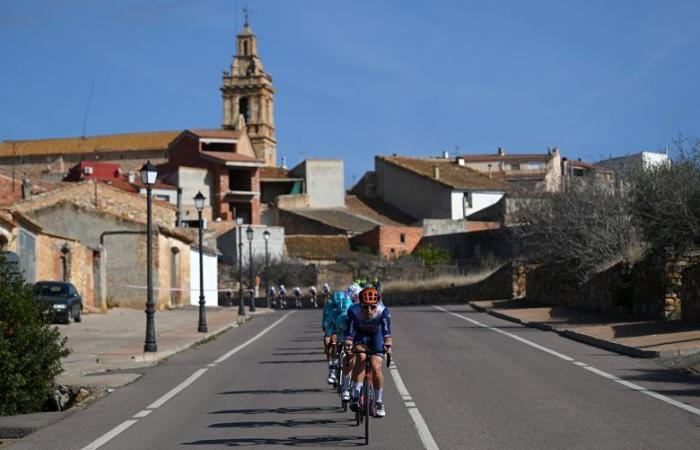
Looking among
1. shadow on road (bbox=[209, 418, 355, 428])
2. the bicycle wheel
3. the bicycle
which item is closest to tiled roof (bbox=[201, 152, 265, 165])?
shadow on road (bbox=[209, 418, 355, 428])

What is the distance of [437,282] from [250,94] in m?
77.0

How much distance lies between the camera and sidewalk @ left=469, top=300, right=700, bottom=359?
2092cm

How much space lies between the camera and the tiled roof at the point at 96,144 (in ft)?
417

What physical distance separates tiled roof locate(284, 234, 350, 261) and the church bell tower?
157 ft

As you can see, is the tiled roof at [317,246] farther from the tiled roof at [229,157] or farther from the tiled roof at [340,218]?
the tiled roof at [229,157]

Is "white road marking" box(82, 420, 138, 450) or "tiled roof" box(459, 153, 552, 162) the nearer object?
"white road marking" box(82, 420, 138, 450)

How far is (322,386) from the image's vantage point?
17266 mm

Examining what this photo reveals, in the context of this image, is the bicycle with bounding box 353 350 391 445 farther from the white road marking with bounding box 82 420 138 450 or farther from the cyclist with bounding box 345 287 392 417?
the white road marking with bounding box 82 420 138 450

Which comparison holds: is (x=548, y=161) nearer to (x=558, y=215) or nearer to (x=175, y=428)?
(x=558, y=215)

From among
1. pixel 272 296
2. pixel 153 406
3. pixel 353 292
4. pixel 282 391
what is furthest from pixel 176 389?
pixel 272 296

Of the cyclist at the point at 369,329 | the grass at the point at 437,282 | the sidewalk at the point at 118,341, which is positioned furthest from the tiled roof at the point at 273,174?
the cyclist at the point at 369,329

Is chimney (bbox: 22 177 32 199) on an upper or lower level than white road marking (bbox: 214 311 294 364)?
upper

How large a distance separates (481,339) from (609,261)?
11271 millimetres

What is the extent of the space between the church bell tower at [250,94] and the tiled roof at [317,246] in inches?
1887
